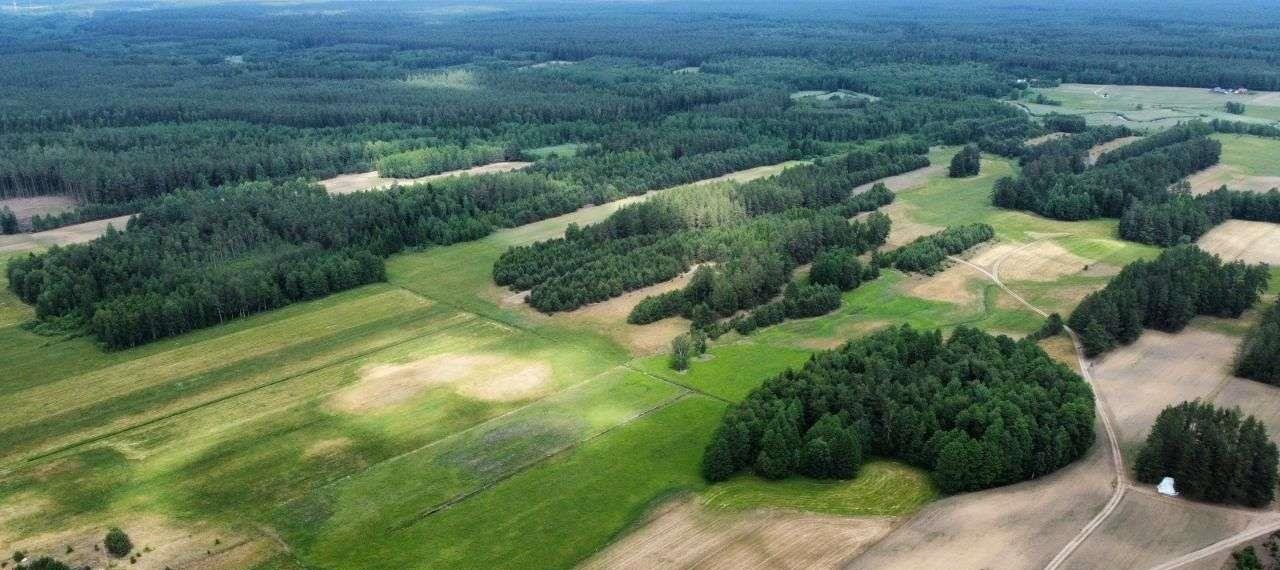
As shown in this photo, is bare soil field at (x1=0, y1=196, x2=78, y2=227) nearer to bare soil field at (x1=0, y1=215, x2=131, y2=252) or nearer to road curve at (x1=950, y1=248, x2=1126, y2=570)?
bare soil field at (x1=0, y1=215, x2=131, y2=252)

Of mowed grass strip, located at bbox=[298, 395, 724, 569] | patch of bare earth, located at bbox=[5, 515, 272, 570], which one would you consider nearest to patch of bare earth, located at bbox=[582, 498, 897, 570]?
mowed grass strip, located at bbox=[298, 395, 724, 569]

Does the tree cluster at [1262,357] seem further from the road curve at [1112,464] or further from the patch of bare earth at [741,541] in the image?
the patch of bare earth at [741,541]

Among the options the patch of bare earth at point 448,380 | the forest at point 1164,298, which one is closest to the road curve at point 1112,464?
the forest at point 1164,298

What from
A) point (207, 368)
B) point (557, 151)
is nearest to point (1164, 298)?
point (207, 368)

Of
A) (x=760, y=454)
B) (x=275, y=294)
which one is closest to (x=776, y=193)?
(x=275, y=294)

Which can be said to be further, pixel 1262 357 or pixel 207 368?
pixel 207 368

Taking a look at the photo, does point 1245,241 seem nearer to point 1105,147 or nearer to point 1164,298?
point 1164,298

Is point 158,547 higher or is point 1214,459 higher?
point 1214,459
